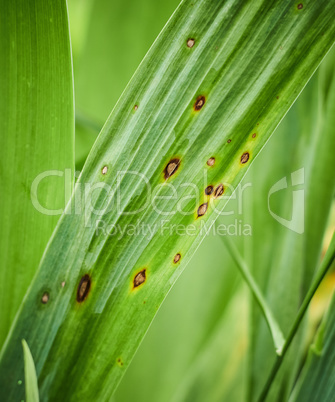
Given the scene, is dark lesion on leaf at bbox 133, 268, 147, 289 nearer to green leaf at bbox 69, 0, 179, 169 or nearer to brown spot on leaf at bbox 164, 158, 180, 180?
brown spot on leaf at bbox 164, 158, 180, 180

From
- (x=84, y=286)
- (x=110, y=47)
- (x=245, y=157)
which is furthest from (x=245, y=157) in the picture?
(x=110, y=47)

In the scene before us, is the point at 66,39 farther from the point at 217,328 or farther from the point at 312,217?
the point at 217,328

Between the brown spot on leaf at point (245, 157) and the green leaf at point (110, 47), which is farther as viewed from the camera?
the green leaf at point (110, 47)

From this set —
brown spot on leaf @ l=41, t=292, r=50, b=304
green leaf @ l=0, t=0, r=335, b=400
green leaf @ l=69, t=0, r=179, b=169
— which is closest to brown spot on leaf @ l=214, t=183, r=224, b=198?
green leaf @ l=0, t=0, r=335, b=400

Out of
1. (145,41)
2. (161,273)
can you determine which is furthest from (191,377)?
(145,41)

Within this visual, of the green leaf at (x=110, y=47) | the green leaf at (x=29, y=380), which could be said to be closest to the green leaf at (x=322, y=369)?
the green leaf at (x=29, y=380)

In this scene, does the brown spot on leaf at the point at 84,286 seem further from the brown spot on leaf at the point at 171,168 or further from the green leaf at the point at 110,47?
the green leaf at the point at 110,47

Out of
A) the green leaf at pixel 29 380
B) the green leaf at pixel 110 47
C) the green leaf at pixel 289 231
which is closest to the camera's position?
the green leaf at pixel 29 380
